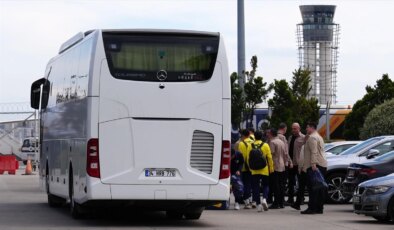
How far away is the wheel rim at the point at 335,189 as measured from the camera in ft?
85.9

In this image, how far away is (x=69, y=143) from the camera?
21.1 m

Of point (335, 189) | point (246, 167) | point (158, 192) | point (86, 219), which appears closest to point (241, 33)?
point (335, 189)

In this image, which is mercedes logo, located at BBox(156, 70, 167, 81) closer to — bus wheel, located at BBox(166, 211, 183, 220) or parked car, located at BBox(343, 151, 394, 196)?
bus wheel, located at BBox(166, 211, 183, 220)

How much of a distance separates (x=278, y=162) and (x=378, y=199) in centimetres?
514

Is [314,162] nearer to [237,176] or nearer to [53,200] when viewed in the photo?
[237,176]

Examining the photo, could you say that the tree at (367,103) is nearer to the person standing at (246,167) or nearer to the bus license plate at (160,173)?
the person standing at (246,167)

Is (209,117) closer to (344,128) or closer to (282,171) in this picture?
(282,171)

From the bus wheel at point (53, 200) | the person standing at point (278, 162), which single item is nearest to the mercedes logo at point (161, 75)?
the person standing at point (278, 162)

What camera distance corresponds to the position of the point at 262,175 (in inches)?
934

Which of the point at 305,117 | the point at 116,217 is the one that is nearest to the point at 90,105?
the point at 116,217

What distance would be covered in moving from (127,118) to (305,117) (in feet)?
131

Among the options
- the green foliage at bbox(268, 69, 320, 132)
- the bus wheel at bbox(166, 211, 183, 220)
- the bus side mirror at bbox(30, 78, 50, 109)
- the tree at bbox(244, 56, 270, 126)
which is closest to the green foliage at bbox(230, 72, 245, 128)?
the tree at bbox(244, 56, 270, 126)

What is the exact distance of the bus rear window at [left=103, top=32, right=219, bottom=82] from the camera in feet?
60.4

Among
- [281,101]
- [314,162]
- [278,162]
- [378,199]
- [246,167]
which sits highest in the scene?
[281,101]
